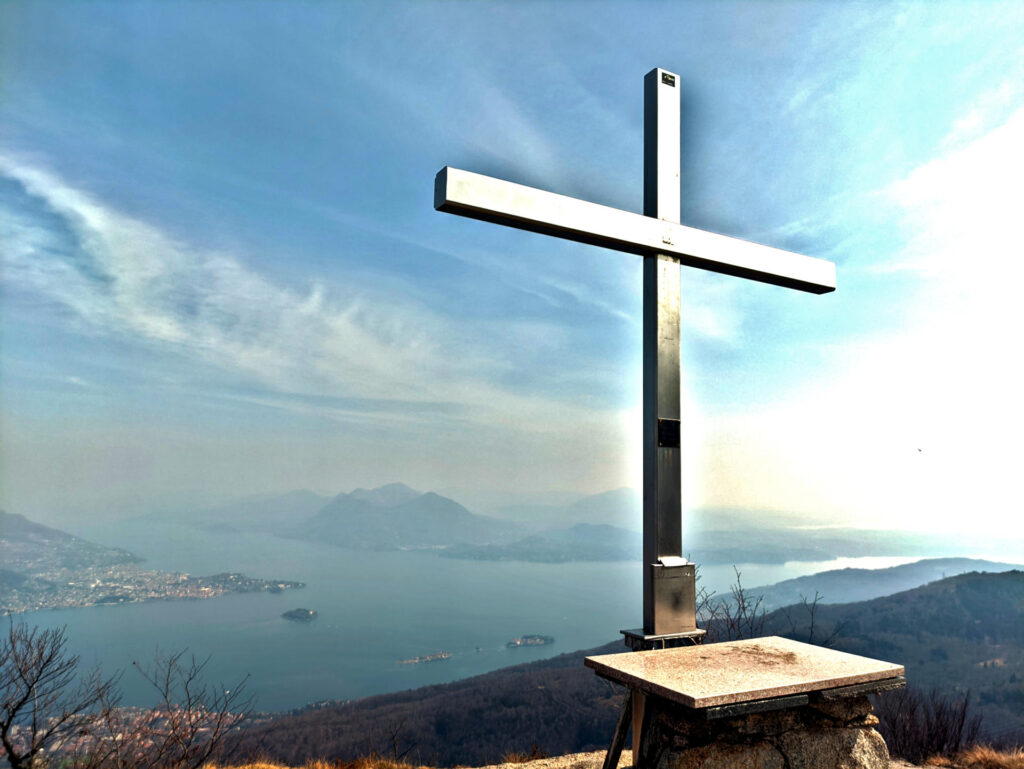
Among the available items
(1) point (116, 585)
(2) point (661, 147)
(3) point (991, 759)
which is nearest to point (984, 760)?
(3) point (991, 759)

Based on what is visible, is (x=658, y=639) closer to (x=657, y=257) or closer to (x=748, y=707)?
(x=748, y=707)

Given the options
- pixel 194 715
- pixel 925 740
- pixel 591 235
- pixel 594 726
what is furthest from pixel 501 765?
pixel 594 726

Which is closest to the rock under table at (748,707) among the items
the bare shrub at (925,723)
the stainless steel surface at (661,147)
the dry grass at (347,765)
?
the stainless steel surface at (661,147)

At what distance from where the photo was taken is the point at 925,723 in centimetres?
859

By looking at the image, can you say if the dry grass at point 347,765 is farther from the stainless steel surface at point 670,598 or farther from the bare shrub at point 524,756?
the stainless steel surface at point 670,598

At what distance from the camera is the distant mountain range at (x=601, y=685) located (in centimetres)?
1855

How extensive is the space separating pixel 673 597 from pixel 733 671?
710mm

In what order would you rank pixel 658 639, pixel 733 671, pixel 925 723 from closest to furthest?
1. pixel 733 671
2. pixel 658 639
3. pixel 925 723

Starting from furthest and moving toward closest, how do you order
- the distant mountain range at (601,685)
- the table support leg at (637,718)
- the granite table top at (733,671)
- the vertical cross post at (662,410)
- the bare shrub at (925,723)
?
the distant mountain range at (601,685), the bare shrub at (925,723), the vertical cross post at (662,410), the table support leg at (637,718), the granite table top at (733,671)

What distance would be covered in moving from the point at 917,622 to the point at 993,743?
23044 millimetres

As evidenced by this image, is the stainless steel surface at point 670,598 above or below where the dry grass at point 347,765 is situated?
above

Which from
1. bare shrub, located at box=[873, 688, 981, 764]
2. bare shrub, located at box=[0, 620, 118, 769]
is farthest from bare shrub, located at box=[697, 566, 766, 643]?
bare shrub, located at box=[0, 620, 118, 769]

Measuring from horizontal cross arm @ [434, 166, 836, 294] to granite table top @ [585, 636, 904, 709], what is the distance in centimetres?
248

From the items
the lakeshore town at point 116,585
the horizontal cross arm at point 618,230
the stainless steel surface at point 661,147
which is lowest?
the lakeshore town at point 116,585
